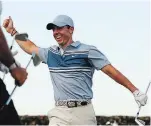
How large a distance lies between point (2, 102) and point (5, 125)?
264 mm

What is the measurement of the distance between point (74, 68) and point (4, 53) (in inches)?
116

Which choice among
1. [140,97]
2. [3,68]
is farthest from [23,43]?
[3,68]

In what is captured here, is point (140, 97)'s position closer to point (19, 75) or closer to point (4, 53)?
point (19, 75)

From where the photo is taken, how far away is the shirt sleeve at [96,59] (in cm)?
806

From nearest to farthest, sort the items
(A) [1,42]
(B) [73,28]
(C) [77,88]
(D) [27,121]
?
(A) [1,42] < (C) [77,88] < (B) [73,28] < (D) [27,121]

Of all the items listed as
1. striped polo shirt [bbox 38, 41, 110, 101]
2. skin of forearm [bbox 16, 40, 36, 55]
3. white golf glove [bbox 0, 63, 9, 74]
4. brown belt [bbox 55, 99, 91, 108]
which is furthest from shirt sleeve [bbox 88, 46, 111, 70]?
white golf glove [bbox 0, 63, 9, 74]

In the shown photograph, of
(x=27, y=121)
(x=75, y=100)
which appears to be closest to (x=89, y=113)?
(x=75, y=100)

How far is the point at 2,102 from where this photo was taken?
562 centimetres

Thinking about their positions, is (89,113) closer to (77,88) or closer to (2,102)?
(77,88)

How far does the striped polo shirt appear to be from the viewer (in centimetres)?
793

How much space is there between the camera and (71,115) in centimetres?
796

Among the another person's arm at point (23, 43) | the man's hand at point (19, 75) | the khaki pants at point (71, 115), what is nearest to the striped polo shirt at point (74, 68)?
the khaki pants at point (71, 115)

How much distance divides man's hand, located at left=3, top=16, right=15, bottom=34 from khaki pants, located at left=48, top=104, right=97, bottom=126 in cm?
139

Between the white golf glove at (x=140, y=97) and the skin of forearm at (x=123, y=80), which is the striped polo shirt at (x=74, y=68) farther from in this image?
the white golf glove at (x=140, y=97)
